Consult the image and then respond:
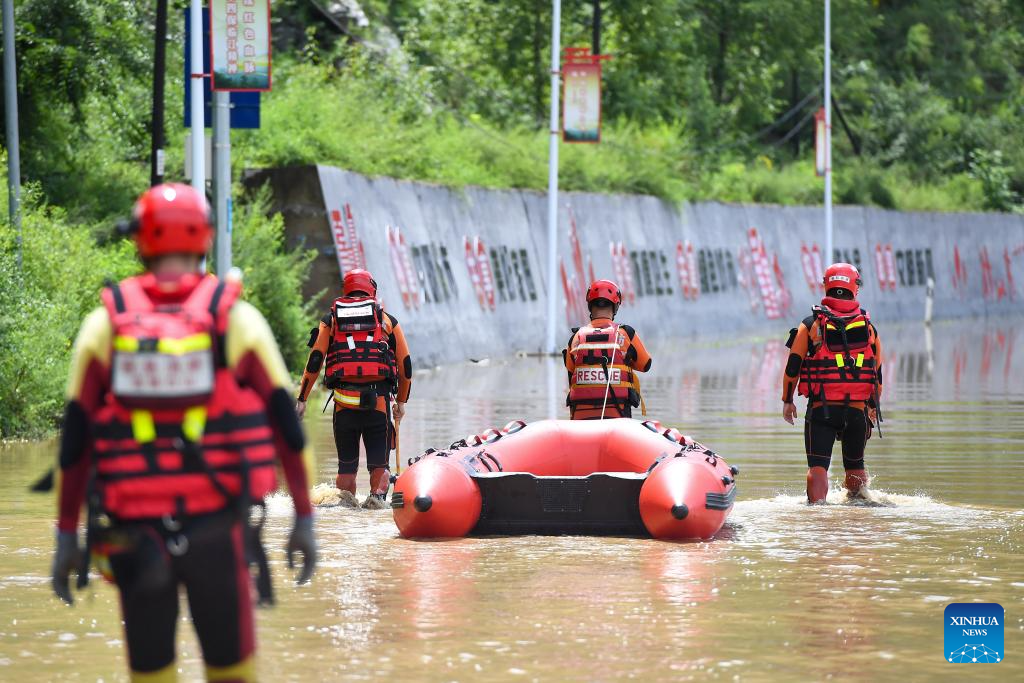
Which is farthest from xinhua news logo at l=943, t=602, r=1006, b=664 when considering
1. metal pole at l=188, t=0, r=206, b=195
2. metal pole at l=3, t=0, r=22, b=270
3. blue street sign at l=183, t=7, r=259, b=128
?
blue street sign at l=183, t=7, r=259, b=128

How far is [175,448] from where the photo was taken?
5855 mm

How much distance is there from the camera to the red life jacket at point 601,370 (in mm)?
13539

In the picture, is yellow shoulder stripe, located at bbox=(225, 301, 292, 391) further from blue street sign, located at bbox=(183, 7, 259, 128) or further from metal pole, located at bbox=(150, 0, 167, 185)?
metal pole, located at bbox=(150, 0, 167, 185)

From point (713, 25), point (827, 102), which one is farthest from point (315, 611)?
point (713, 25)

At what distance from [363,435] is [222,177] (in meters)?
8.35

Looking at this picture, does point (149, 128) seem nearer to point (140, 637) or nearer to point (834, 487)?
point (834, 487)

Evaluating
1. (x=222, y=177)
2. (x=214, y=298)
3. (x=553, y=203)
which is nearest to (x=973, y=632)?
(x=214, y=298)

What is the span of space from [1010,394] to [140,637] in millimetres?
20539

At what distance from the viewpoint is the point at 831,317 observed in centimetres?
1347

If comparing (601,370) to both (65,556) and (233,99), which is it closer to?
(65,556)

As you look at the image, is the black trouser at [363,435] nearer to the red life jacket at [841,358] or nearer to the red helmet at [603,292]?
the red helmet at [603,292]

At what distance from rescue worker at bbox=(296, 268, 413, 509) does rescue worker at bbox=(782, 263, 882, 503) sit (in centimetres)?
273

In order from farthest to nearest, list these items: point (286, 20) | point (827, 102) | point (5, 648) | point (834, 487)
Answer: point (827, 102) → point (286, 20) → point (834, 487) → point (5, 648)

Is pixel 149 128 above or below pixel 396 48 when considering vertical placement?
below
